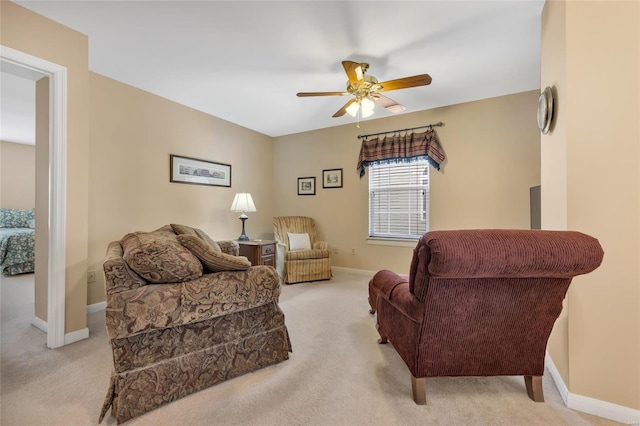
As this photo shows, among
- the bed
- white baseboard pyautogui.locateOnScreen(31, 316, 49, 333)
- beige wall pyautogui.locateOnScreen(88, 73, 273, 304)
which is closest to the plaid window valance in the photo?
beige wall pyautogui.locateOnScreen(88, 73, 273, 304)

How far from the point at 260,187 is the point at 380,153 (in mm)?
2336

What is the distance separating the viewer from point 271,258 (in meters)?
4.06

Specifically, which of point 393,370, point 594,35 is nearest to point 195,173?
point 393,370

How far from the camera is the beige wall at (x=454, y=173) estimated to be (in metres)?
3.42

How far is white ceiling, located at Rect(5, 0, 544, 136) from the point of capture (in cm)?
198

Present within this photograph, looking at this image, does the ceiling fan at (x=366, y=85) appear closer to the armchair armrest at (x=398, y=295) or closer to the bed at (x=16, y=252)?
the armchair armrest at (x=398, y=295)

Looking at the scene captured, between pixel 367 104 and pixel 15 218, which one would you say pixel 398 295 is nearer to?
pixel 367 104

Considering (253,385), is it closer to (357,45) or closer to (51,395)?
(51,395)

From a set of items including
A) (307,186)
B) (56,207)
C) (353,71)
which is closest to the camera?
(56,207)

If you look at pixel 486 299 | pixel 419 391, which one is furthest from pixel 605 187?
pixel 419 391

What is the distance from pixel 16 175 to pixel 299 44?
7.26 meters

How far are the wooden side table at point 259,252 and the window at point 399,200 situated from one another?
5.42 ft

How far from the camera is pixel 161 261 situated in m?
1.47

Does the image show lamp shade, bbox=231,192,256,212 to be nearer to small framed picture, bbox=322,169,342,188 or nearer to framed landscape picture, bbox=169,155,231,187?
framed landscape picture, bbox=169,155,231,187
